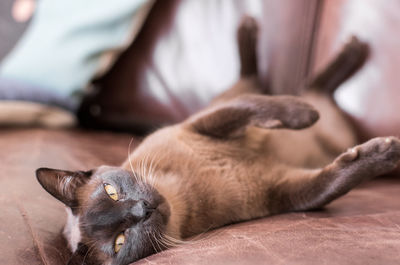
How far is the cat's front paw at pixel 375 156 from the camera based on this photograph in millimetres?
952

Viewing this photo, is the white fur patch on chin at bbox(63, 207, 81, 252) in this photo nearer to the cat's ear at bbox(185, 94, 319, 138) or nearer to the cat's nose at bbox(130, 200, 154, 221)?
the cat's nose at bbox(130, 200, 154, 221)

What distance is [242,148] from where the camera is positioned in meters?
1.18

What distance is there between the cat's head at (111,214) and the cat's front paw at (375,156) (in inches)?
17.8

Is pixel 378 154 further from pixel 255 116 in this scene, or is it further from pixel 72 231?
pixel 72 231

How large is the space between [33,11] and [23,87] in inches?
19.4

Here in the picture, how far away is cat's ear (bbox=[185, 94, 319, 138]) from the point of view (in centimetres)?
106

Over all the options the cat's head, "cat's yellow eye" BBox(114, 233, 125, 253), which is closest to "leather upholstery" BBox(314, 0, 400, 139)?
the cat's head

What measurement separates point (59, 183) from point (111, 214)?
16 cm

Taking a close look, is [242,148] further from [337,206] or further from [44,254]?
[44,254]

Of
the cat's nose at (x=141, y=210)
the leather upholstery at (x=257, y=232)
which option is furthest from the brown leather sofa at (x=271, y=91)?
the cat's nose at (x=141, y=210)

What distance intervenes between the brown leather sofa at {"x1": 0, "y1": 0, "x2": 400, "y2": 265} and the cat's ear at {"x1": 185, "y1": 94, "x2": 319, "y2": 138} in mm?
231

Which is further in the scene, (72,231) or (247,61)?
(247,61)

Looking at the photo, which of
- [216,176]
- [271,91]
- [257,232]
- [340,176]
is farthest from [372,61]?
[257,232]

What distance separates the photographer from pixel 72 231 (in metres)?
0.96
